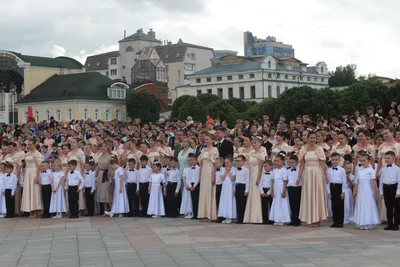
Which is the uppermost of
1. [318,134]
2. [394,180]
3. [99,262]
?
[318,134]

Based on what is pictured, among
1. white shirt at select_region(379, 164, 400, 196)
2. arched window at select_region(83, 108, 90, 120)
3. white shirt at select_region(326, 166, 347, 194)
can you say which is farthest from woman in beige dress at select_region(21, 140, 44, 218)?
arched window at select_region(83, 108, 90, 120)

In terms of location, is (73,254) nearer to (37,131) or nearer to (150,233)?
(150,233)

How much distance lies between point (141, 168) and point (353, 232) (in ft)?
20.8

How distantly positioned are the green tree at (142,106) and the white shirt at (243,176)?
77.8 meters

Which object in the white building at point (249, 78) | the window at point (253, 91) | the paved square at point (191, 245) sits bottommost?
the paved square at point (191, 245)

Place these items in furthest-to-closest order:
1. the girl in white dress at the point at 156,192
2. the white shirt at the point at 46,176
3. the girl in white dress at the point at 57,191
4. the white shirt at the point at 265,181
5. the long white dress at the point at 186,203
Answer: the white shirt at the point at 46,176
the girl in white dress at the point at 57,191
the girl in white dress at the point at 156,192
the long white dress at the point at 186,203
the white shirt at the point at 265,181

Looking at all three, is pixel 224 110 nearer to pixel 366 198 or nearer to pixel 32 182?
pixel 32 182

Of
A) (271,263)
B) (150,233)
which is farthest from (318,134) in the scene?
(271,263)

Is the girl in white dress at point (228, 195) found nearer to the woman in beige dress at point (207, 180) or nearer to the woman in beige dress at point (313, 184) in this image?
the woman in beige dress at point (207, 180)

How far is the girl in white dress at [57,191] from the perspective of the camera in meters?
18.1

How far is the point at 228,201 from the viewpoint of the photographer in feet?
52.3

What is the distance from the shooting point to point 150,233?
14.2 m

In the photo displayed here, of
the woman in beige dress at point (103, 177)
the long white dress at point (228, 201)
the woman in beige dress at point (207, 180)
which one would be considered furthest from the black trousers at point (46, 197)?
the long white dress at point (228, 201)

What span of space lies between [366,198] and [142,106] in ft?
266
